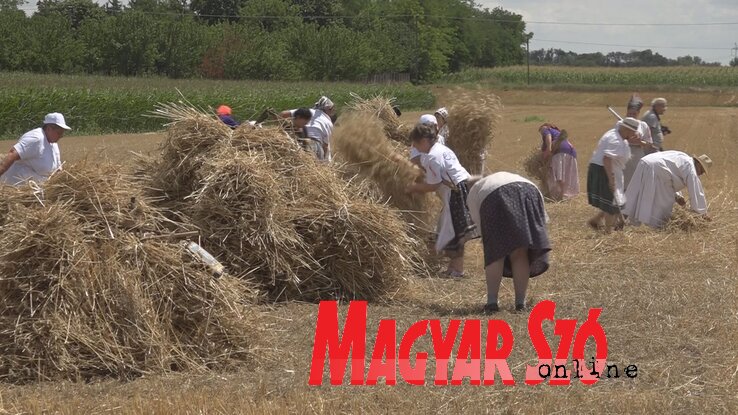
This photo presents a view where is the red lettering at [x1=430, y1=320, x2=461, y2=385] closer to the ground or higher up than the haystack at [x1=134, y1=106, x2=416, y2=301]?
closer to the ground

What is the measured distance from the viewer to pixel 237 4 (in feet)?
319

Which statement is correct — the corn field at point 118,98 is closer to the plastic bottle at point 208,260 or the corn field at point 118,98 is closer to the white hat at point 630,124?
the white hat at point 630,124

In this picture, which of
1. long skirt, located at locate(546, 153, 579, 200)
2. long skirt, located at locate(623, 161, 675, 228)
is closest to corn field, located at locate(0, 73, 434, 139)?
long skirt, located at locate(546, 153, 579, 200)

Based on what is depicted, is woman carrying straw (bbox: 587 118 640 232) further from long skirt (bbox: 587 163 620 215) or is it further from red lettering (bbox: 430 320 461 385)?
red lettering (bbox: 430 320 461 385)

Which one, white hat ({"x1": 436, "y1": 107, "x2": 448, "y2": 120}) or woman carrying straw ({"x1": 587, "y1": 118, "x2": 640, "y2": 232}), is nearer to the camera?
woman carrying straw ({"x1": 587, "y1": 118, "x2": 640, "y2": 232})

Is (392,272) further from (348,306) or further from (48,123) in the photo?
(48,123)

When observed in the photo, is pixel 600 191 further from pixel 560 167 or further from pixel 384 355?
pixel 384 355

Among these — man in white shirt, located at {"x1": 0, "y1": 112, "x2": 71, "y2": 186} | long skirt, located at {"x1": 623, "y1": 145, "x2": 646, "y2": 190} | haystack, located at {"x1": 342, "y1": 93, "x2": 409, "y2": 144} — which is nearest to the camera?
man in white shirt, located at {"x1": 0, "y1": 112, "x2": 71, "y2": 186}

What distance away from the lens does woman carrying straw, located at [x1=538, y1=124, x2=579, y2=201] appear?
51.2 ft

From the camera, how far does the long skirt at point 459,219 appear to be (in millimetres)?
9469

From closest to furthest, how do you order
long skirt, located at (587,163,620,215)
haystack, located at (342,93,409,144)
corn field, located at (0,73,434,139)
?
haystack, located at (342,93,409,144), long skirt, located at (587,163,620,215), corn field, located at (0,73,434,139)

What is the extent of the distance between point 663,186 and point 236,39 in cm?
6598

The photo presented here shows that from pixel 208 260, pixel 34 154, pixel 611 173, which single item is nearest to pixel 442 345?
pixel 208 260

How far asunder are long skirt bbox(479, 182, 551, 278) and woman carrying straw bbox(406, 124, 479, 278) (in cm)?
150
